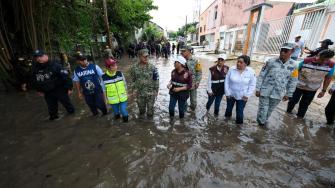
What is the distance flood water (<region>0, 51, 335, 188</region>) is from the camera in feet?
8.50

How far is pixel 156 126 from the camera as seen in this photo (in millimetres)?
4160

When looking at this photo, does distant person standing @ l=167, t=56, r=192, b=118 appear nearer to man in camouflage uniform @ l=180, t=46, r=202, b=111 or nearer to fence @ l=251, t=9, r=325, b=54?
man in camouflage uniform @ l=180, t=46, r=202, b=111

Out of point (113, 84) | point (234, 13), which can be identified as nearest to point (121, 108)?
point (113, 84)

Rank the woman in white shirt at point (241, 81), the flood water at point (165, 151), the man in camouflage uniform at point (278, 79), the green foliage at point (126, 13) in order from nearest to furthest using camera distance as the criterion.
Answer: the flood water at point (165, 151), the man in camouflage uniform at point (278, 79), the woman in white shirt at point (241, 81), the green foliage at point (126, 13)

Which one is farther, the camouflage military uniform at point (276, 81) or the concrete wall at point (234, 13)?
A: the concrete wall at point (234, 13)

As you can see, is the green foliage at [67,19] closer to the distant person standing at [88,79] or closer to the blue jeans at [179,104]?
the distant person standing at [88,79]

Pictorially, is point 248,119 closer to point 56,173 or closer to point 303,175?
point 303,175

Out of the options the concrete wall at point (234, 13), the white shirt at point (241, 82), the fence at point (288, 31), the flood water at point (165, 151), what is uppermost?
the concrete wall at point (234, 13)

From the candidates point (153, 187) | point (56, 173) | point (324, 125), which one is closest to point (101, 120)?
point (56, 173)

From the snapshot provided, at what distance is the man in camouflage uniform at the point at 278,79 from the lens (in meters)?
3.44

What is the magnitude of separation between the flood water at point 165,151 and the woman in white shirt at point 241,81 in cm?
75

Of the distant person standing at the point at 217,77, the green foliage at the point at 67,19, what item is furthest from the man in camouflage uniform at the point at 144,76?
the green foliage at the point at 67,19

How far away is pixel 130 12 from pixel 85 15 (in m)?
8.50

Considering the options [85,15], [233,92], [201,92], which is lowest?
[201,92]
